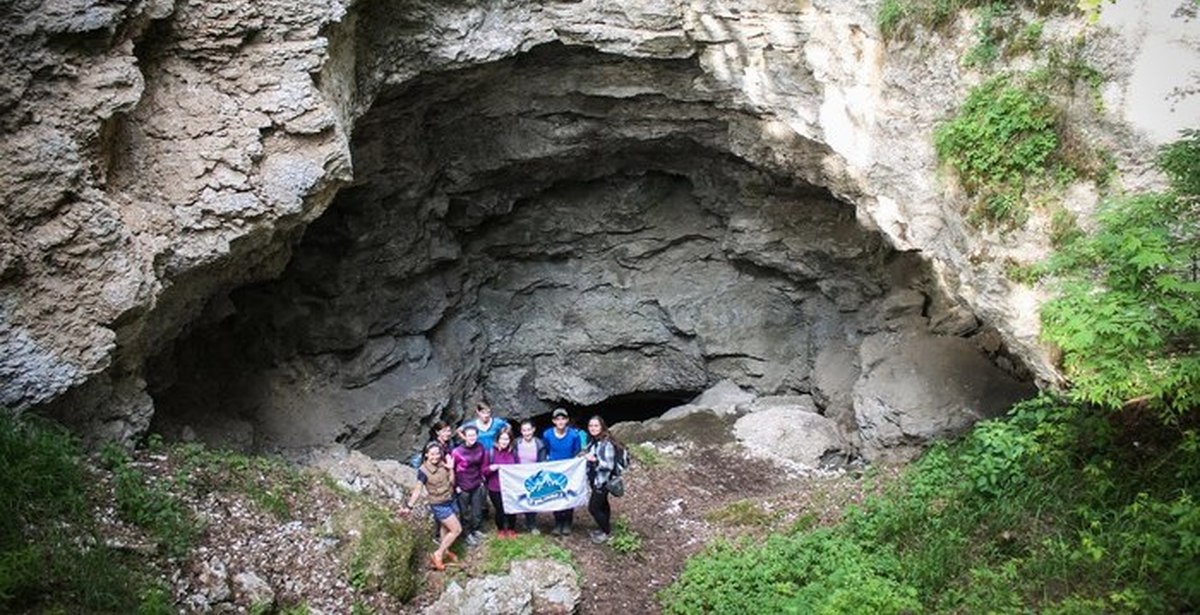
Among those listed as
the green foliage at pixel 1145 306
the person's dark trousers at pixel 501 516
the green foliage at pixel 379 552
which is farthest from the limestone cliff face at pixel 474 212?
the person's dark trousers at pixel 501 516

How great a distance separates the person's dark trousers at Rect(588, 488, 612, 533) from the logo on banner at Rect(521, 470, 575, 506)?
36 cm

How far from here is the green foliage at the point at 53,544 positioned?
5484mm

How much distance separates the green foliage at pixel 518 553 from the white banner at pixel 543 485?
333mm

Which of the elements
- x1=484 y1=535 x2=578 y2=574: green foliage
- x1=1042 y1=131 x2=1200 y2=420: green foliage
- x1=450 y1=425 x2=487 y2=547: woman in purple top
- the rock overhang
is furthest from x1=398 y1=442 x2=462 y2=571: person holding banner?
x1=1042 y1=131 x2=1200 y2=420: green foliage

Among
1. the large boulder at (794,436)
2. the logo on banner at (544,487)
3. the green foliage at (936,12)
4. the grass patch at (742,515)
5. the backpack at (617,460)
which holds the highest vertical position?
the green foliage at (936,12)

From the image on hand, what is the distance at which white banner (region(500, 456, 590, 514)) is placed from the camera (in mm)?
8312

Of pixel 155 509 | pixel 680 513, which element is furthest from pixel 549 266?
pixel 155 509

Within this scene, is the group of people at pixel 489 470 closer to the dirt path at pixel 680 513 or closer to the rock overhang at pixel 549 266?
the dirt path at pixel 680 513

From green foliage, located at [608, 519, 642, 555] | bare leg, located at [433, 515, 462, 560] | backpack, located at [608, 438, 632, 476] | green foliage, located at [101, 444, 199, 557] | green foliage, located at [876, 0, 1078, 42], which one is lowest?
green foliage, located at [608, 519, 642, 555]

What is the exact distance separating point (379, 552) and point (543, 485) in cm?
174

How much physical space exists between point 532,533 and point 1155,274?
615 cm

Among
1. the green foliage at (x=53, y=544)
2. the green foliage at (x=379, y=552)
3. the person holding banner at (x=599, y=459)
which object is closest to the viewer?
the green foliage at (x=53, y=544)

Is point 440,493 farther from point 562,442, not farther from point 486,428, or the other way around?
point 562,442

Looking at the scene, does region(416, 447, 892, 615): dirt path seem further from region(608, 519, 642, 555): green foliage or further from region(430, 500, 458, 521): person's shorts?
region(430, 500, 458, 521): person's shorts
